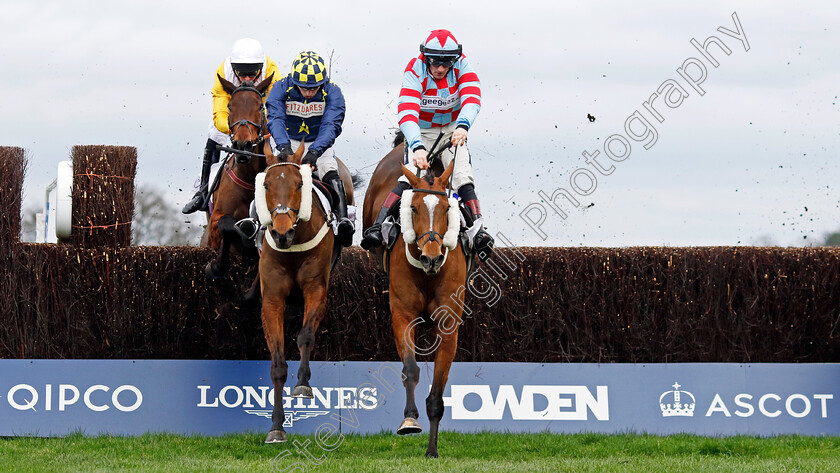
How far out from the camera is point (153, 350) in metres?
9.23

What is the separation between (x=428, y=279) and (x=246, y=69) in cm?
285

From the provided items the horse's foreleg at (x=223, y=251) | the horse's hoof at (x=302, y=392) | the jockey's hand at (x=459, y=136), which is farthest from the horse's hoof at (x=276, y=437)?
the jockey's hand at (x=459, y=136)

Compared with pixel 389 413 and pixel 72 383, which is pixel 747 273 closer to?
pixel 389 413

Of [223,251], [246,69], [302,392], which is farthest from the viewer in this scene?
[246,69]

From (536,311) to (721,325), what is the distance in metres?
1.72

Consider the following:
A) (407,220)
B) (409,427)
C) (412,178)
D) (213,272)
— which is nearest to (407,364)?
(409,427)

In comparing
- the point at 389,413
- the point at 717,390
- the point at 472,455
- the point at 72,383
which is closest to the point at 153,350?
the point at 72,383

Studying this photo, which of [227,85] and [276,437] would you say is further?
[227,85]

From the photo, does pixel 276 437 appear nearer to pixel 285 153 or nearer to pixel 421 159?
pixel 285 153

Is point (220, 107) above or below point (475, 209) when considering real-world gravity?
above

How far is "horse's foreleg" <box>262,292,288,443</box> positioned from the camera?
284 inches

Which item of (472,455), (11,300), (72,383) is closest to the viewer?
(472,455)

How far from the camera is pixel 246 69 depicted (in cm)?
884

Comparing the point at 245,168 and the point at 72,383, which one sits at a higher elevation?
the point at 245,168
